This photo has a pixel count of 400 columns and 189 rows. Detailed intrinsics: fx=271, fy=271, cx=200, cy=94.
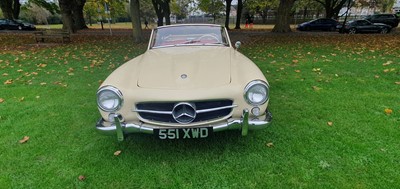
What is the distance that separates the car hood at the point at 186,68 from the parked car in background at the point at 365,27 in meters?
20.9

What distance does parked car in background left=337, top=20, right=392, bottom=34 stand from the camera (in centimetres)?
2027

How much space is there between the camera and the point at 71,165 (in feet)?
10.2

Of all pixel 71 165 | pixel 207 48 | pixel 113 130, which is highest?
pixel 207 48

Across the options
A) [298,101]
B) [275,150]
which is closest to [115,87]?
[275,150]

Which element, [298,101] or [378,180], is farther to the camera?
[298,101]

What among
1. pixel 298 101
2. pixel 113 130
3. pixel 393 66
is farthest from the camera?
pixel 393 66

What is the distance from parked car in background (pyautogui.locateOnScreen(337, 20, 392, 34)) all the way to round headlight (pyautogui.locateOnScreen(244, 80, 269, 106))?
21.7m

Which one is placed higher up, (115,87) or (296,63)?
(115,87)

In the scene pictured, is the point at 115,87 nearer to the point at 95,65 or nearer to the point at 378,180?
the point at 378,180

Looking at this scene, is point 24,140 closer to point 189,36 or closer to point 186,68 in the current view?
point 186,68

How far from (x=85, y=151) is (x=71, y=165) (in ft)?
1.01

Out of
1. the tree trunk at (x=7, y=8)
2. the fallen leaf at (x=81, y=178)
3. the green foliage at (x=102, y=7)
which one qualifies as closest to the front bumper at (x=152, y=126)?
the fallen leaf at (x=81, y=178)

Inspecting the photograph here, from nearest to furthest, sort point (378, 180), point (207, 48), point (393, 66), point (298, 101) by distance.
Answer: point (378, 180) < point (207, 48) < point (298, 101) < point (393, 66)

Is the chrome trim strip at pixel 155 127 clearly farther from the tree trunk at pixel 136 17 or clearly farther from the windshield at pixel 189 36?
the tree trunk at pixel 136 17
